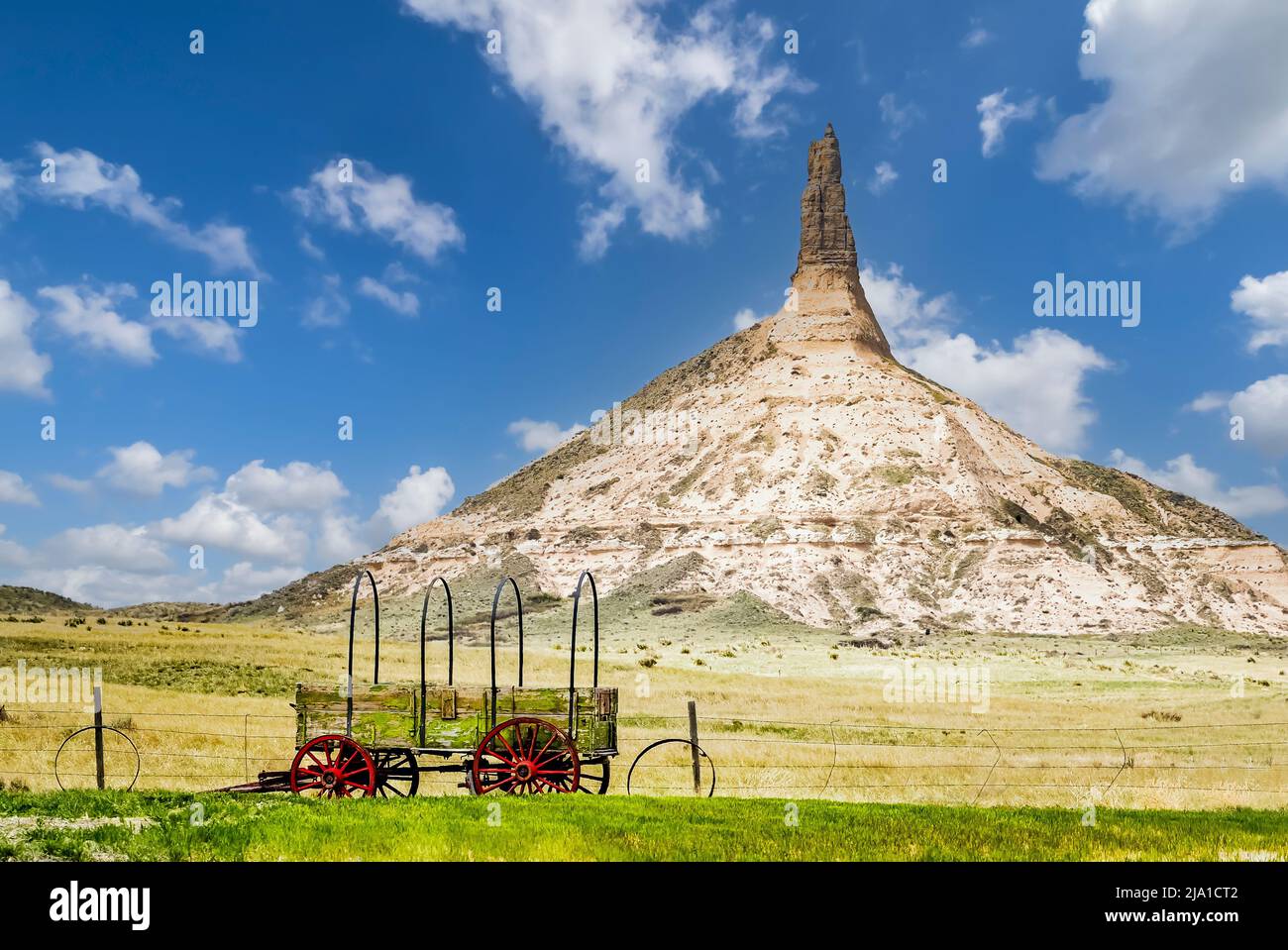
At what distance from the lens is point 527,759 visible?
12703mm

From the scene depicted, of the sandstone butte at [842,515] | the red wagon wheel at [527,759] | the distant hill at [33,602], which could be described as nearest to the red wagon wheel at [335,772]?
the red wagon wheel at [527,759]

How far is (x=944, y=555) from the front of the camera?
84.1m

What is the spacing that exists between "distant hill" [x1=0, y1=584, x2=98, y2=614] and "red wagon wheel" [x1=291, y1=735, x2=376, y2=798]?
10095cm

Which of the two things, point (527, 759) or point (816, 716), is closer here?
point (527, 759)

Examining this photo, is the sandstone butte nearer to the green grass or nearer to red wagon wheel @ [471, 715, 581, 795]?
red wagon wheel @ [471, 715, 581, 795]

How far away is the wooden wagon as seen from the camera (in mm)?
12461

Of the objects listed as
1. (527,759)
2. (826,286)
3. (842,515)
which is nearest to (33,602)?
(842,515)

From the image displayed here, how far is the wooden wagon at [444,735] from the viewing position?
1246 centimetres

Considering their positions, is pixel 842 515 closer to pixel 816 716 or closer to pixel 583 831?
pixel 816 716

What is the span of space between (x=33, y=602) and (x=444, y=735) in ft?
395
